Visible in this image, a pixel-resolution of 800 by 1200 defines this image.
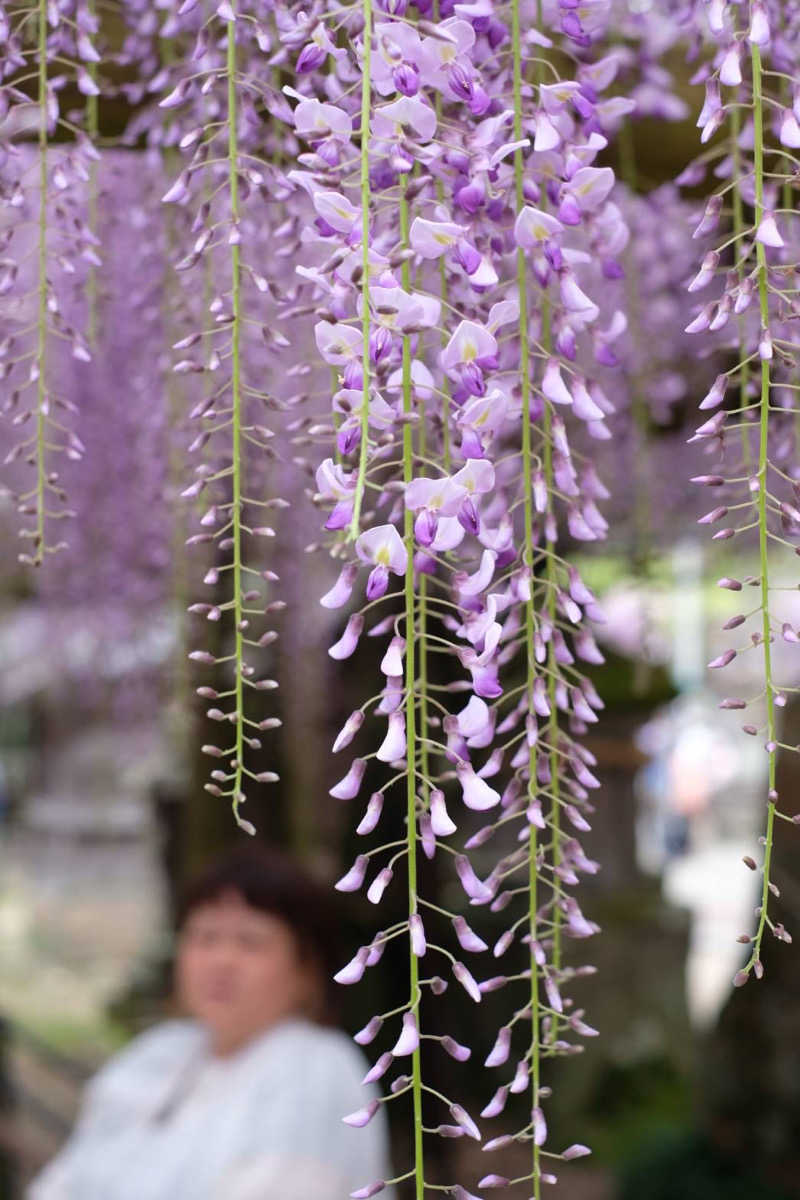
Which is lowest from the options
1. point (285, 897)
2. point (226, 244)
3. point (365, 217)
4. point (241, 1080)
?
point (241, 1080)

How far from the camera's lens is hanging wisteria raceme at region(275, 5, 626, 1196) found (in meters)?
0.68

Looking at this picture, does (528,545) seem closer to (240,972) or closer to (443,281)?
(443,281)

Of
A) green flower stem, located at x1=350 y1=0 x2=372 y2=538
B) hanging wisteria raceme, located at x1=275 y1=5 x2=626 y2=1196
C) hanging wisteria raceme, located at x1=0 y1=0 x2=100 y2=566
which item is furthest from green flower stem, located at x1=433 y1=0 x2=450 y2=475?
hanging wisteria raceme, located at x1=0 y1=0 x2=100 y2=566

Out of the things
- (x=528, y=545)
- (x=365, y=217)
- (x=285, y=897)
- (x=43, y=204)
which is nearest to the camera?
(x=365, y=217)

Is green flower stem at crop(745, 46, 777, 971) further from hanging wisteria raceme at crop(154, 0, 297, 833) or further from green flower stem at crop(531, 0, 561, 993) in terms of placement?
hanging wisteria raceme at crop(154, 0, 297, 833)

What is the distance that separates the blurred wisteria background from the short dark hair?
0.11 m

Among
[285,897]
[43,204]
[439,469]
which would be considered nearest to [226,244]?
[43,204]

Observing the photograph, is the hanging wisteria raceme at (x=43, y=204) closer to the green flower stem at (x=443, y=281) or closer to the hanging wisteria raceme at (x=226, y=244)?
the hanging wisteria raceme at (x=226, y=244)

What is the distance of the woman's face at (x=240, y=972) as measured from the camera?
236cm

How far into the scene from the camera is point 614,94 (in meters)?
1.48

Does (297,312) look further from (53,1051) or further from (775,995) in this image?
(53,1051)

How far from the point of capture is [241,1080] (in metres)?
2.28

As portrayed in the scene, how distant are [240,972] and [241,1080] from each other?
0.17 m

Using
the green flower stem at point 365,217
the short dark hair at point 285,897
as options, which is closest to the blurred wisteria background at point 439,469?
the green flower stem at point 365,217
